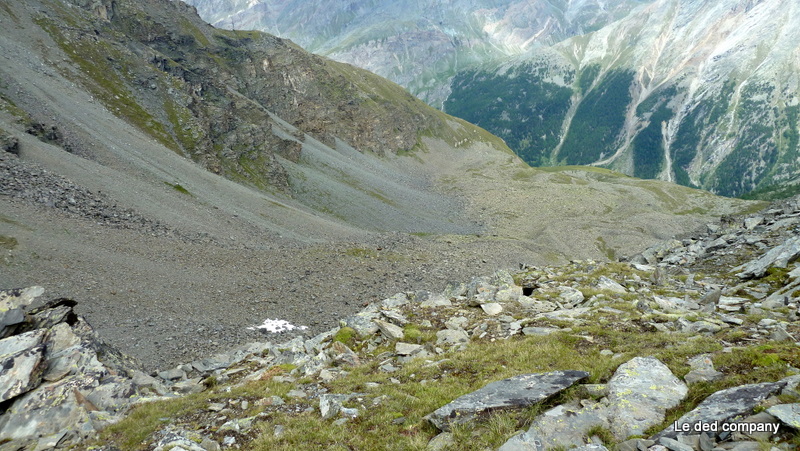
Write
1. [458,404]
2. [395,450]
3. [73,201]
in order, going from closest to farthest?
[395,450] < [458,404] < [73,201]

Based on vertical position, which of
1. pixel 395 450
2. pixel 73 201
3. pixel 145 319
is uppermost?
pixel 395 450

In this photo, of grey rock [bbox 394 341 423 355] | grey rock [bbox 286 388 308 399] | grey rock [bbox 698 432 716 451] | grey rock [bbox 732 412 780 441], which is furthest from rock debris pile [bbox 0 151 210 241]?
grey rock [bbox 732 412 780 441]

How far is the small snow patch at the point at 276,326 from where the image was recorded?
30.7 metres

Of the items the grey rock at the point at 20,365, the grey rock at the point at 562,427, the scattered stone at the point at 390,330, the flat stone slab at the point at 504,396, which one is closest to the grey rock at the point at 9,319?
the grey rock at the point at 20,365

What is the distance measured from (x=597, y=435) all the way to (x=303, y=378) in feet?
33.8

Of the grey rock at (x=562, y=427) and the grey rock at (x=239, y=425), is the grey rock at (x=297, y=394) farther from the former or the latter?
the grey rock at (x=562, y=427)

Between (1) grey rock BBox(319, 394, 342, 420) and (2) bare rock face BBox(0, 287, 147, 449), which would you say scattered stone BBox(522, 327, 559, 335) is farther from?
(2) bare rock face BBox(0, 287, 147, 449)

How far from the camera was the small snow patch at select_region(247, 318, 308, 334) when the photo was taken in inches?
1207

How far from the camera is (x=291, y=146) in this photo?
349 ft

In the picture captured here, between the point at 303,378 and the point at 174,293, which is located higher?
the point at 303,378

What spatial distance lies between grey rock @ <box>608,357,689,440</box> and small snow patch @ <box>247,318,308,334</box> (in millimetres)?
25356

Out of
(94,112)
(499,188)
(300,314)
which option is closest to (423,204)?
(499,188)

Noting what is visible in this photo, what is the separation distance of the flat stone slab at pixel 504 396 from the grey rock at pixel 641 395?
3.33 feet

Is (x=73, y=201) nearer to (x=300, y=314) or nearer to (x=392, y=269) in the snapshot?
(x=300, y=314)
